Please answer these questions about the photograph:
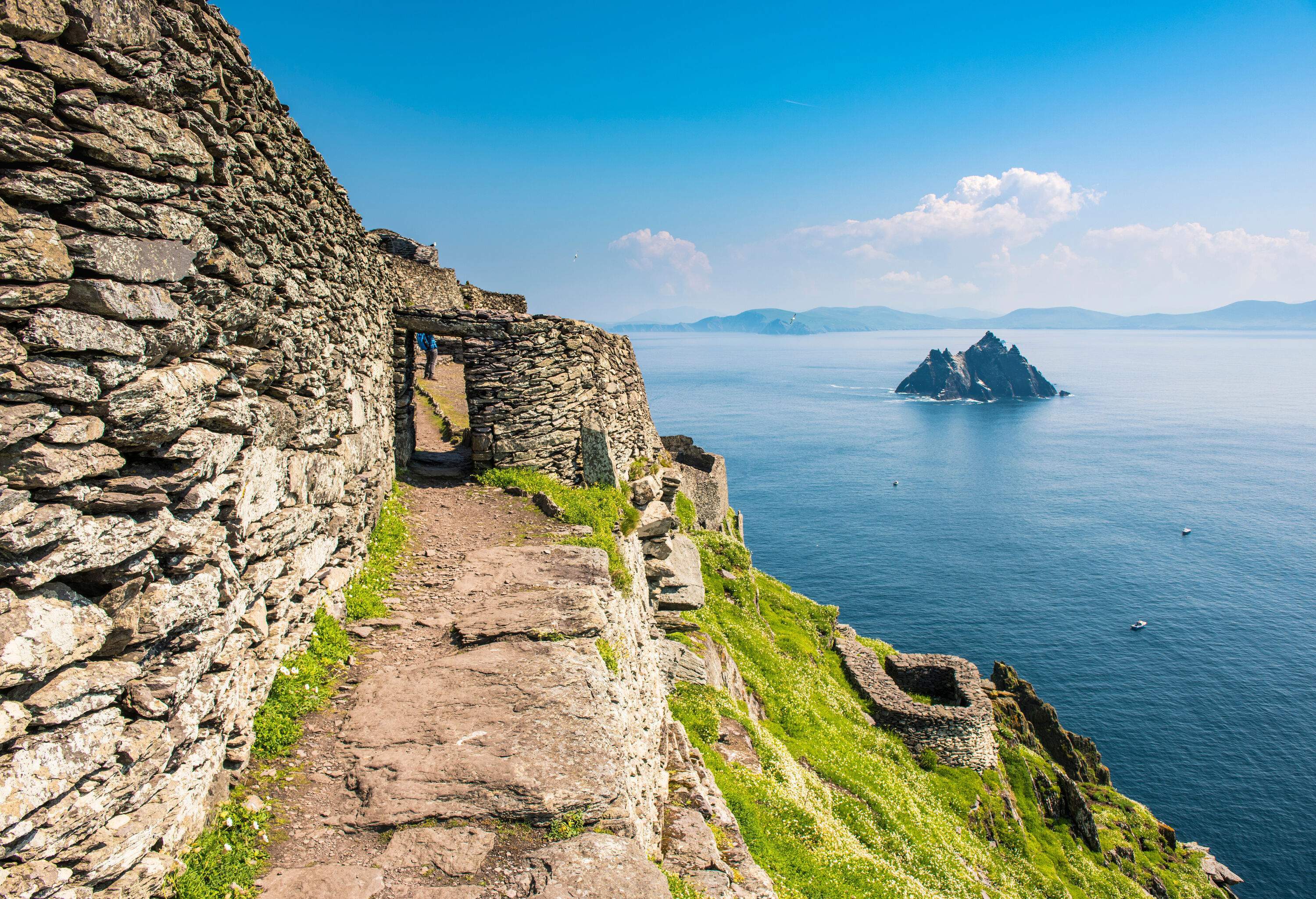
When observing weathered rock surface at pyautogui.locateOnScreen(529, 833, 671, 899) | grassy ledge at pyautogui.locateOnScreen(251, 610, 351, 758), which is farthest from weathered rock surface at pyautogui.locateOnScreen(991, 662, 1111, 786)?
grassy ledge at pyautogui.locateOnScreen(251, 610, 351, 758)

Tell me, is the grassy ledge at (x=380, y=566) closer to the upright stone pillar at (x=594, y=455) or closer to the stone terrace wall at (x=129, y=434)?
the stone terrace wall at (x=129, y=434)

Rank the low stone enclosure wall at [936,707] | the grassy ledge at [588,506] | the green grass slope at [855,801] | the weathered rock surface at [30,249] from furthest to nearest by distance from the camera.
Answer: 1. the low stone enclosure wall at [936,707]
2. the green grass slope at [855,801]
3. the grassy ledge at [588,506]
4. the weathered rock surface at [30,249]

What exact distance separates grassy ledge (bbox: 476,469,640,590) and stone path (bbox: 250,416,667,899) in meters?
1.92

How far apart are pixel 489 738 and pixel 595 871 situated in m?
2.03

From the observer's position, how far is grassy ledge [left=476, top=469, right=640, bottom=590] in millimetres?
13703

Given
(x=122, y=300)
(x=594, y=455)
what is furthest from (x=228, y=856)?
(x=594, y=455)

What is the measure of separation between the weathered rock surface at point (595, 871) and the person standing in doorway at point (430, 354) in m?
30.5

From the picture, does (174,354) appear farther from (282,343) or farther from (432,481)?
(432,481)

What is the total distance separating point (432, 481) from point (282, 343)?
8.57m

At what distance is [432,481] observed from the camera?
55.2ft

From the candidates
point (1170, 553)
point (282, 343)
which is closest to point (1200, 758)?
point (1170, 553)

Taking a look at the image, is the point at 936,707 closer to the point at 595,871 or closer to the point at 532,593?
the point at 532,593

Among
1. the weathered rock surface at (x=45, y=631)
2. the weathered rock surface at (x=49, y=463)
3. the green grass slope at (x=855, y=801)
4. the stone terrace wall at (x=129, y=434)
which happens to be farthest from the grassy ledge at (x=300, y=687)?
the green grass slope at (x=855, y=801)

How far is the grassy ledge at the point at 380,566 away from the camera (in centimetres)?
1027
